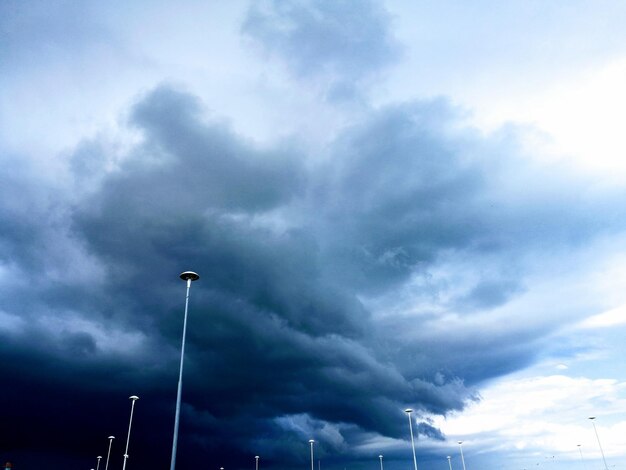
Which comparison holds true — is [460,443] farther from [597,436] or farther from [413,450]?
[413,450]

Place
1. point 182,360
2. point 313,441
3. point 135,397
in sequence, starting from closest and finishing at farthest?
point 182,360 < point 135,397 < point 313,441

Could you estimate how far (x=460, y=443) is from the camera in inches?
4505

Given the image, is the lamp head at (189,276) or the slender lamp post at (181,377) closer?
the slender lamp post at (181,377)

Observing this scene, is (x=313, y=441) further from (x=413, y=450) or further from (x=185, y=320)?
(x=185, y=320)

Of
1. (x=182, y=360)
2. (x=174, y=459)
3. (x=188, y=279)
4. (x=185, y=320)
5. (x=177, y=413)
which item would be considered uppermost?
(x=188, y=279)

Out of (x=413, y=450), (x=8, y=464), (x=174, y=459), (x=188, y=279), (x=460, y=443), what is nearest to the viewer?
(x=174, y=459)

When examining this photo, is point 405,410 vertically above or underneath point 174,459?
above

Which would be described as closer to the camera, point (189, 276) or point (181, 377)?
point (181, 377)

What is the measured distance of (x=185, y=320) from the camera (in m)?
25.6

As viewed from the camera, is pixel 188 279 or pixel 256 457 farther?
pixel 256 457

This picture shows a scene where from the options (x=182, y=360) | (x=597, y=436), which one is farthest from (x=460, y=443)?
(x=182, y=360)

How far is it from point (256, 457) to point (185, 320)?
9475cm

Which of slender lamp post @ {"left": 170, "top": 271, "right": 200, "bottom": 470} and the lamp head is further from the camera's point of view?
the lamp head

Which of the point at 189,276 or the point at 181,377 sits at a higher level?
the point at 189,276
